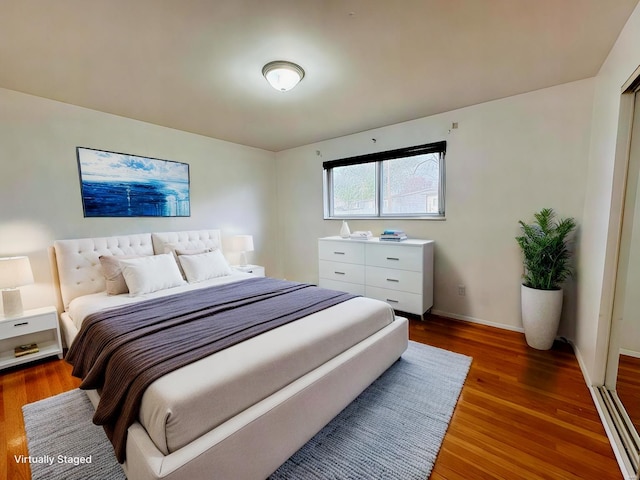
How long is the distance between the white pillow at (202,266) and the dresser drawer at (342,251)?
1.30 meters

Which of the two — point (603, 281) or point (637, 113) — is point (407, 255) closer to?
point (603, 281)

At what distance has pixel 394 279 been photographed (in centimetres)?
334

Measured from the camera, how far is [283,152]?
488cm

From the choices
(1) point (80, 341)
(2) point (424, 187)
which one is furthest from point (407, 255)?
(1) point (80, 341)

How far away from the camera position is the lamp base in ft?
7.75

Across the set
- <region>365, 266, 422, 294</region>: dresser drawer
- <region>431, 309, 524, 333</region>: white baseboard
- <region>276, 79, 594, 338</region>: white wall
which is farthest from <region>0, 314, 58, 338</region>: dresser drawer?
<region>431, 309, 524, 333</region>: white baseboard

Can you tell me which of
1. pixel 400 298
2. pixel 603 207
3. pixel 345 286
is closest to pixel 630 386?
pixel 603 207

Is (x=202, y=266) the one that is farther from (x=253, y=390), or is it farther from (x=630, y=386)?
(x=630, y=386)

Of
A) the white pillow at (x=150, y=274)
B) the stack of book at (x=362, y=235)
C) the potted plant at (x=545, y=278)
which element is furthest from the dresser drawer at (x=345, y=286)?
the white pillow at (x=150, y=274)

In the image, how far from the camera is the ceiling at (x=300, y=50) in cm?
160

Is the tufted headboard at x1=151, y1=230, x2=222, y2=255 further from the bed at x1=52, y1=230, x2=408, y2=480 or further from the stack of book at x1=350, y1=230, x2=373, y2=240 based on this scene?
the stack of book at x1=350, y1=230, x2=373, y2=240

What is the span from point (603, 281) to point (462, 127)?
1.98 meters

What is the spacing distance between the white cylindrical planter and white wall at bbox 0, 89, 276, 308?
3.90 m

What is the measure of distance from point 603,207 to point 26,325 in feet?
15.2
